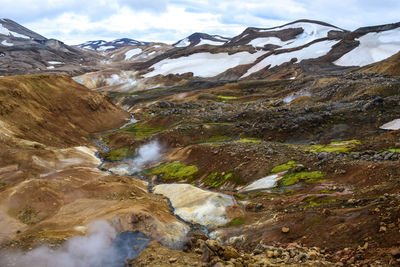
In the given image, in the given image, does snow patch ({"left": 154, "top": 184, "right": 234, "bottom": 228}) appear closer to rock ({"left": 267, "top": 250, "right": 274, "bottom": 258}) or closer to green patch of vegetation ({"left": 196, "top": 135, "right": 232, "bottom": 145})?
Answer: rock ({"left": 267, "top": 250, "right": 274, "bottom": 258})

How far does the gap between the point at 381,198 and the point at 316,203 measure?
635 centimetres

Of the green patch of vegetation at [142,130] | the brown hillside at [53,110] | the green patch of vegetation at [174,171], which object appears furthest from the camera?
the green patch of vegetation at [142,130]

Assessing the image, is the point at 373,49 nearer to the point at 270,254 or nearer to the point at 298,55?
the point at 298,55

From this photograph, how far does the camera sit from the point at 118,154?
227ft

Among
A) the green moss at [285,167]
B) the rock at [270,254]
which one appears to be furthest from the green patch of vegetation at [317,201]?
the green moss at [285,167]

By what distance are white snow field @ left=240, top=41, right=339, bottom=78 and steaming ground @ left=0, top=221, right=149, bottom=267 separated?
144541 millimetres

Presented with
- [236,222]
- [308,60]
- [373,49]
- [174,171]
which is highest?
[373,49]

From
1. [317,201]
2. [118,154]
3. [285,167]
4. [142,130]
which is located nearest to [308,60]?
[142,130]

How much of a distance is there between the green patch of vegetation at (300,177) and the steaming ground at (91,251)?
1675 cm

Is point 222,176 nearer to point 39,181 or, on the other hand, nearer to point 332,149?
point 332,149

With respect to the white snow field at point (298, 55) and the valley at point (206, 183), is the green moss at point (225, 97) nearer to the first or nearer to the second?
the valley at point (206, 183)

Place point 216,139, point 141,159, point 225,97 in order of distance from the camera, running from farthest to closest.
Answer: point 225,97 → point 216,139 → point 141,159

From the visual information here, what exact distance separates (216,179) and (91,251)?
23.1m

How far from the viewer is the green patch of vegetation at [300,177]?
36562 mm
